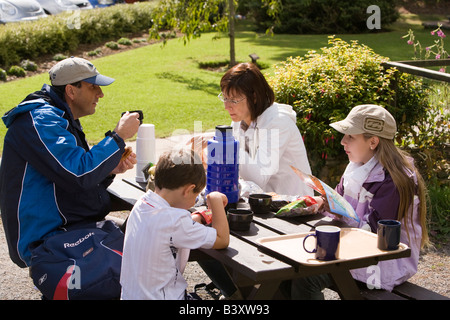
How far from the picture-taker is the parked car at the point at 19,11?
18281 millimetres

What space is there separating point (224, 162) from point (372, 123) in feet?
2.71

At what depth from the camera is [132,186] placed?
4.10m

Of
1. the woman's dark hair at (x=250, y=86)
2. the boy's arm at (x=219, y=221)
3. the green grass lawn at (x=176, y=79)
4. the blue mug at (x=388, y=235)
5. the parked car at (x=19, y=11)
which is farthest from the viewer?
the parked car at (x=19, y=11)

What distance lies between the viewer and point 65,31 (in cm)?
1588

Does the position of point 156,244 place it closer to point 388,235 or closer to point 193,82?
point 388,235

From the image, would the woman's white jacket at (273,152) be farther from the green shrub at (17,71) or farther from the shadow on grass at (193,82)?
A: the green shrub at (17,71)

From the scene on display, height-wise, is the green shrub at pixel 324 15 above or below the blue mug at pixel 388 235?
above

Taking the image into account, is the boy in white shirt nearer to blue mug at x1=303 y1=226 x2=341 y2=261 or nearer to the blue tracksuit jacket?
blue mug at x1=303 y1=226 x2=341 y2=261

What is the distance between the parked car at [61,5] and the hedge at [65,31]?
2.21 metres

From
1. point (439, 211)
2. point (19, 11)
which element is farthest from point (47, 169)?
point (19, 11)

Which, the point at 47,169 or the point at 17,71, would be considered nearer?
the point at 47,169

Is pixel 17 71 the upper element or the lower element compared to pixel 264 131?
lower

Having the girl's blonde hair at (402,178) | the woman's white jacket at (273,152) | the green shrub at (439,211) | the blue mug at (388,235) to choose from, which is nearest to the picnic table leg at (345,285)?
the blue mug at (388,235)
